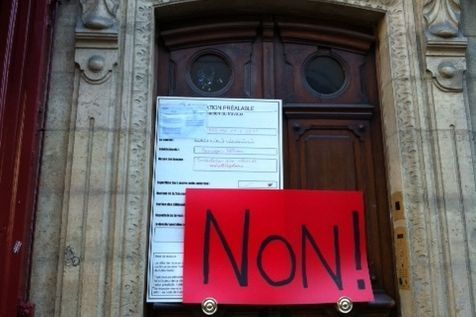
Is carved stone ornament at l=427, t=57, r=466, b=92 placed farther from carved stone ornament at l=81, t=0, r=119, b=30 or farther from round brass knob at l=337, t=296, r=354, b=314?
carved stone ornament at l=81, t=0, r=119, b=30

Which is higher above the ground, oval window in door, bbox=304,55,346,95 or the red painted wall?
oval window in door, bbox=304,55,346,95

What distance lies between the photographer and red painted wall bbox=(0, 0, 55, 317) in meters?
4.12

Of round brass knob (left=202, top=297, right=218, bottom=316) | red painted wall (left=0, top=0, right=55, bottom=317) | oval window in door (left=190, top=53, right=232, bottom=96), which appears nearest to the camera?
red painted wall (left=0, top=0, right=55, bottom=317)

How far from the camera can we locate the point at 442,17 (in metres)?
5.20

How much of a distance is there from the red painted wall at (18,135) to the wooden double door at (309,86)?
47.5 inches

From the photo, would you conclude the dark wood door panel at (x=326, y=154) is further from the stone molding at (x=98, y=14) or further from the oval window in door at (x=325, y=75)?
the stone molding at (x=98, y=14)

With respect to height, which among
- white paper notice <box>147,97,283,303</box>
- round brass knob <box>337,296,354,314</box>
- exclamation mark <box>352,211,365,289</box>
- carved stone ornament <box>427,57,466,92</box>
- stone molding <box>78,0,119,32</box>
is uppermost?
stone molding <box>78,0,119,32</box>

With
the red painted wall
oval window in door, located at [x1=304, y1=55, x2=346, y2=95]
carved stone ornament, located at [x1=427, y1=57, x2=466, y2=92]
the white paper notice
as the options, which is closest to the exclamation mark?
the white paper notice

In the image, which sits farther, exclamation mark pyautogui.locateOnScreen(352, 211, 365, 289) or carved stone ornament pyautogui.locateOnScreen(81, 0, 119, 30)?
carved stone ornament pyautogui.locateOnScreen(81, 0, 119, 30)

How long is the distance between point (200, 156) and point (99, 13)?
5.06 ft

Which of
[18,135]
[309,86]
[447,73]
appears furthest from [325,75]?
[18,135]

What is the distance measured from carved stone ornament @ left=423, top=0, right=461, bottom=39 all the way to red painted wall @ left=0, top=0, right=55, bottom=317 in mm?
3398

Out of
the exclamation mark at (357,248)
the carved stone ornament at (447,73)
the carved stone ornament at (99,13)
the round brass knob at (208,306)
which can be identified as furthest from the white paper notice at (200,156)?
the carved stone ornament at (447,73)

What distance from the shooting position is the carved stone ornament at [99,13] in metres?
4.94
